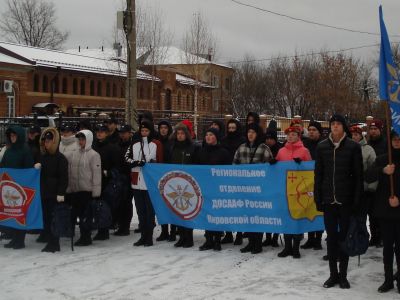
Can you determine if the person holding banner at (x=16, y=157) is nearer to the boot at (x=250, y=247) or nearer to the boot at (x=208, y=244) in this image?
the boot at (x=208, y=244)

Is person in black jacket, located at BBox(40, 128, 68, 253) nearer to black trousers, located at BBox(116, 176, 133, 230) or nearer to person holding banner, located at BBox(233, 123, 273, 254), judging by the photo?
black trousers, located at BBox(116, 176, 133, 230)

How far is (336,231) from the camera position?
6484mm

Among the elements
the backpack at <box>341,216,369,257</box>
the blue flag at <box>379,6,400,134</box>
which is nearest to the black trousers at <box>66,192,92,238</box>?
the backpack at <box>341,216,369,257</box>

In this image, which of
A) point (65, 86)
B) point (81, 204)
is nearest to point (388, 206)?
point (81, 204)

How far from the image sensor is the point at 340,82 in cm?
4547

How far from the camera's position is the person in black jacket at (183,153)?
879 centimetres

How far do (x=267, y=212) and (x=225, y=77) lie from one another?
67471mm

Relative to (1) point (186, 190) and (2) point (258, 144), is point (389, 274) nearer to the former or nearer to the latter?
(2) point (258, 144)

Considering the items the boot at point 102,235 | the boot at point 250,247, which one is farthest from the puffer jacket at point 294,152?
the boot at point 102,235

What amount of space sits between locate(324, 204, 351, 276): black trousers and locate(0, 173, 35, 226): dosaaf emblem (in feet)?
16.2

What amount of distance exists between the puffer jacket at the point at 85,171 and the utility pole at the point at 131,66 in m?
6.07

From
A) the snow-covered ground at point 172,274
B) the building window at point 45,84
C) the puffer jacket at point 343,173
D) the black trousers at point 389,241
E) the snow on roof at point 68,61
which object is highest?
the snow on roof at point 68,61

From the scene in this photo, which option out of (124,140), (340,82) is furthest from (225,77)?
(124,140)

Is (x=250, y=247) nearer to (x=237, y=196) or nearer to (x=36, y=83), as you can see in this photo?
(x=237, y=196)
